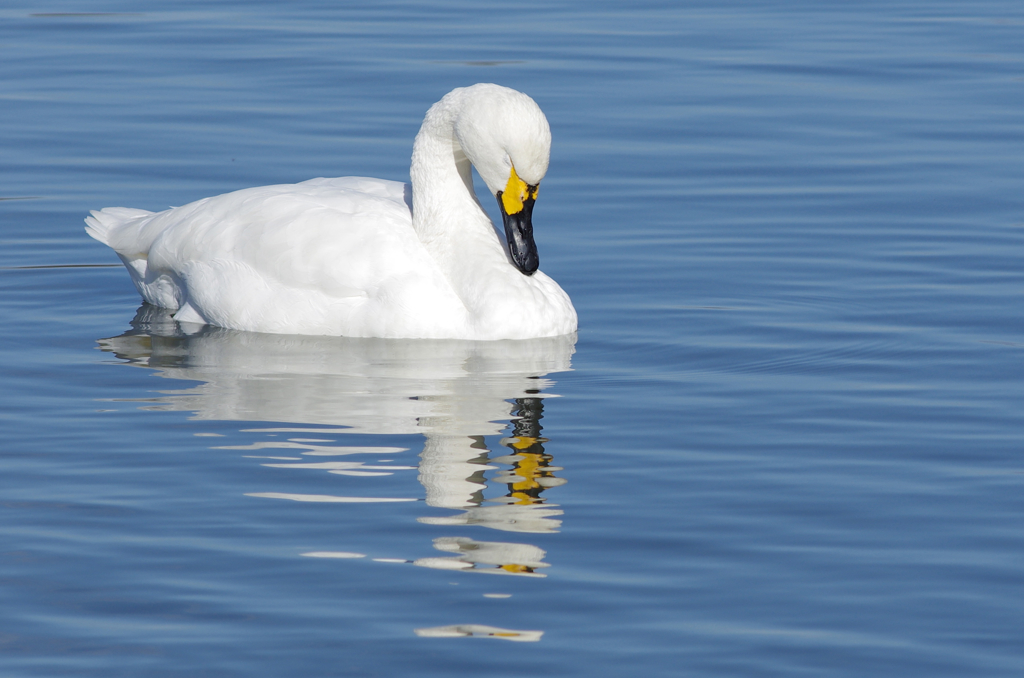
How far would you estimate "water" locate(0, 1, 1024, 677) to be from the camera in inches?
234

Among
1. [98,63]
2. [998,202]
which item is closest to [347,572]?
[998,202]

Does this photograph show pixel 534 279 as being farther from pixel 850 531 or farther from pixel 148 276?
pixel 850 531

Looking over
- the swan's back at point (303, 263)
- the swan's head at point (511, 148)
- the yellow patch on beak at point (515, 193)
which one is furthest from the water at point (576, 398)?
the yellow patch on beak at point (515, 193)

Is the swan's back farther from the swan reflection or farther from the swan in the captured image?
the swan reflection

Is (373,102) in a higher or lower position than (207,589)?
higher

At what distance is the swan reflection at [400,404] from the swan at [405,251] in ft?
0.42

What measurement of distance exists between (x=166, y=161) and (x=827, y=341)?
5970 mm

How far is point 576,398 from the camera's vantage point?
341 inches

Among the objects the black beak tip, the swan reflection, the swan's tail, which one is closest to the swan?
the black beak tip

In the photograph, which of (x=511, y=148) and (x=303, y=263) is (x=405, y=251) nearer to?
(x=303, y=263)

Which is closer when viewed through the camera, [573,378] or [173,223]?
[573,378]

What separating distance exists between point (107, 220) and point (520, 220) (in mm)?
2861

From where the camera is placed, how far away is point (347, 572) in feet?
20.8

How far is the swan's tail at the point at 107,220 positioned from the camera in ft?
36.7
